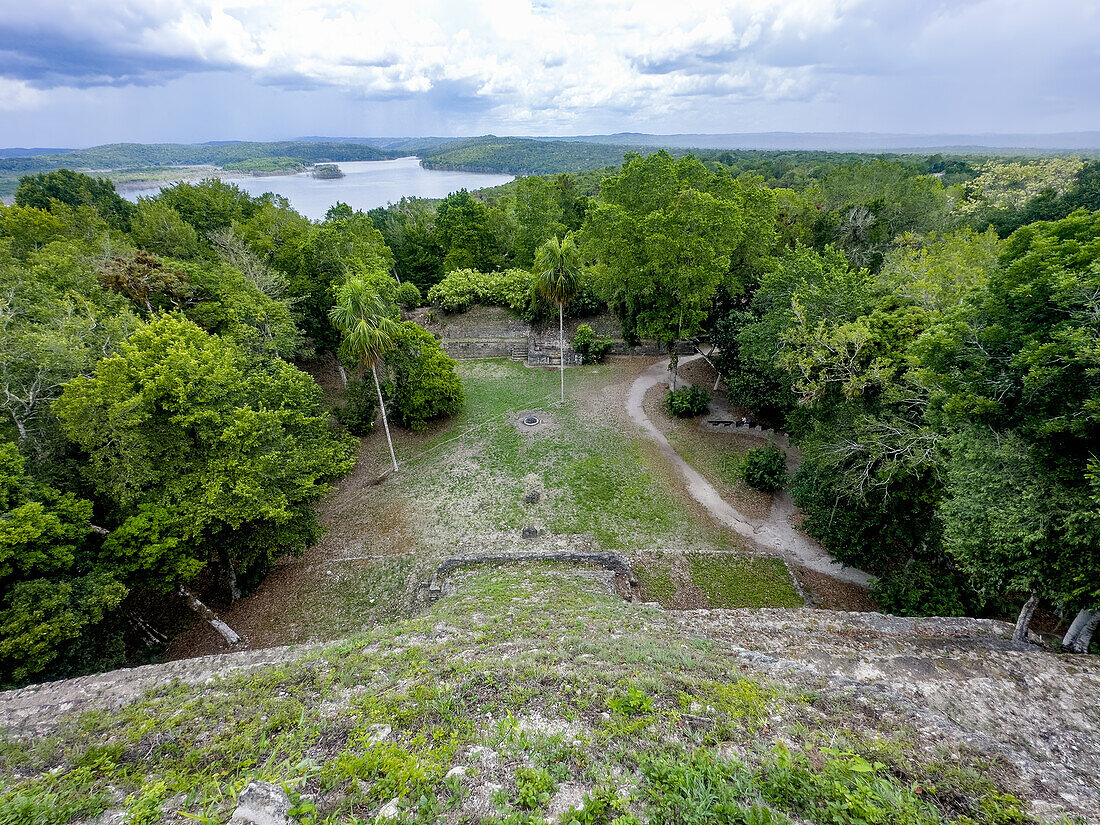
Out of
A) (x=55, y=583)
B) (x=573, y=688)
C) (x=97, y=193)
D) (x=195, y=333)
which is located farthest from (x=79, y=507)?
(x=97, y=193)

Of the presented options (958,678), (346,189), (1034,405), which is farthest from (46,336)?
(346,189)

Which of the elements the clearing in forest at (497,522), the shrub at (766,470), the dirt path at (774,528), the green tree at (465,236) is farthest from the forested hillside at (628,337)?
the green tree at (465,236)

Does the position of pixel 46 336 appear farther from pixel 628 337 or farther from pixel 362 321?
pixel 628 337

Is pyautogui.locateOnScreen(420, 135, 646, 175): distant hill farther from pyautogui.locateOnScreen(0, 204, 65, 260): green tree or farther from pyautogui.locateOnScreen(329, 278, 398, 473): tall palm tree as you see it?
pyautogui.locateOnScreen(329, 278, 398, 473): tall palm tree

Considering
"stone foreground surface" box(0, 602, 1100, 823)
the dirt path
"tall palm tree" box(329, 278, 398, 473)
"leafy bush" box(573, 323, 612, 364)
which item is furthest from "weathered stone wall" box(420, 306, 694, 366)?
"stone foreground surface" box(0, 602, 1100, 823)

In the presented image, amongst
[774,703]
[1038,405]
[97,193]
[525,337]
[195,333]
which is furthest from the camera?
[97,193]

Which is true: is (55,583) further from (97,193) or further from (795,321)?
(97,193)

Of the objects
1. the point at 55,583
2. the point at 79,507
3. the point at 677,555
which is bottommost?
the point at 677,555
